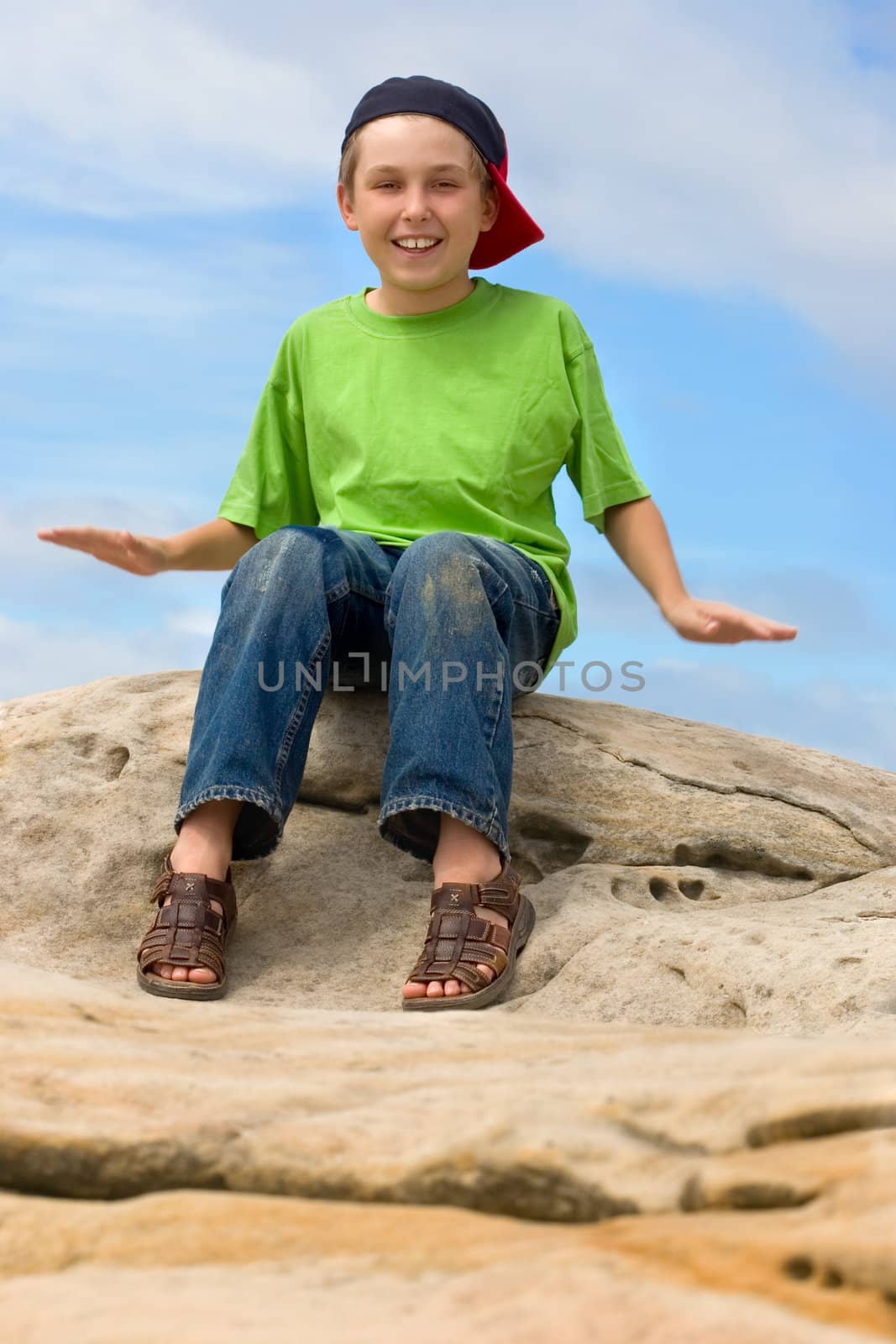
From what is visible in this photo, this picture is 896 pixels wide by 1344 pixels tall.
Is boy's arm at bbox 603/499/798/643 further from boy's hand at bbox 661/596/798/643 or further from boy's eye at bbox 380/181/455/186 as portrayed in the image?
boy's eye at bbox 380/181/455/186

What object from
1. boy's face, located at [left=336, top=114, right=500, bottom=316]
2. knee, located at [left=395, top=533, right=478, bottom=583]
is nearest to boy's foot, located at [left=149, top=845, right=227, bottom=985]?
knee, located at [left=395, top=533, right=478, bottom=583]

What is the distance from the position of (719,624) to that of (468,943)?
105 cm

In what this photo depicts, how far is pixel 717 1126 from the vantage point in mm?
1490

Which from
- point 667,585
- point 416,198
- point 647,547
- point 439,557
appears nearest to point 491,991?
point 439,557

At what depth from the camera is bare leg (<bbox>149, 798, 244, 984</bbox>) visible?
3143 mm

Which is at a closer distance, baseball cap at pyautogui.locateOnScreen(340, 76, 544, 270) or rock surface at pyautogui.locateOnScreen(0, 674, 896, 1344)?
rock surface at pyautogui.locateOnScreen(0, 674, 896, 1344)

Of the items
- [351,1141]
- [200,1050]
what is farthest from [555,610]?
[351,1141]

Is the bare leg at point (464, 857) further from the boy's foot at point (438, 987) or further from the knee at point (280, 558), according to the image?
the knee at point (280, 558)

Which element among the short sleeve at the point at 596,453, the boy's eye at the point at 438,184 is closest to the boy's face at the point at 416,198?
the boy's eye at the point at 438,184

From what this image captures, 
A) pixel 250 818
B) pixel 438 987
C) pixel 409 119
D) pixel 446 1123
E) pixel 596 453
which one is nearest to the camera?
pixel 446 1123

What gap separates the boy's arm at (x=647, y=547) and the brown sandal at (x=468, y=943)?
38.1 inches

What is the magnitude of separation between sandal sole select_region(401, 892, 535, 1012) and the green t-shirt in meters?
0.90

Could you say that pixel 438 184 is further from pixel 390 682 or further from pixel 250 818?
pixel 250 818

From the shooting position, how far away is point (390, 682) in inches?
125
